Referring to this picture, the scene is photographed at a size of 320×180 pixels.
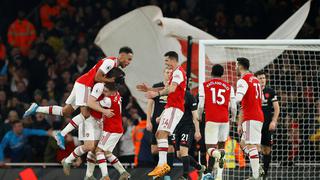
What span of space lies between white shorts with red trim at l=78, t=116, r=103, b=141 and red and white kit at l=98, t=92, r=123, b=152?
0.13m

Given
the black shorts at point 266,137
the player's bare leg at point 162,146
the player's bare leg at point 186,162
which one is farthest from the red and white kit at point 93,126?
the black shorts at point 266,137

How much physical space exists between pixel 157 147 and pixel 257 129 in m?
1.68

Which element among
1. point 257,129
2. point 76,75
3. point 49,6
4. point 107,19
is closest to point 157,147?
point 257,129

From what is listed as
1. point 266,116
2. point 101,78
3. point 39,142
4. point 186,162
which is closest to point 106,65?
point 101,78

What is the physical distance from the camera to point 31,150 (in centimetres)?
2052

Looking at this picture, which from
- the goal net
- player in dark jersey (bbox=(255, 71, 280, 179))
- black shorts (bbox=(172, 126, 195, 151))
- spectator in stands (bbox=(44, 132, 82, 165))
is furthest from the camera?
spectator in stands (bbox=(44, 132, 82, 165))

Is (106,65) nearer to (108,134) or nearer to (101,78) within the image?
(101,78)

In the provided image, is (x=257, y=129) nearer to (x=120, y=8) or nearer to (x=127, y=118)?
(x=127, y=118)

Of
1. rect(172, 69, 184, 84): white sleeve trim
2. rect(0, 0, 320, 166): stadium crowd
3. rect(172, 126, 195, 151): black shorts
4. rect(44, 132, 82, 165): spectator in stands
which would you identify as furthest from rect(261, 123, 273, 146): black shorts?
rect(44, 132, 82, 165): spectator in stands

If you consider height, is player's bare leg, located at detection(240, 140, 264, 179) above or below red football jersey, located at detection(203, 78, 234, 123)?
below

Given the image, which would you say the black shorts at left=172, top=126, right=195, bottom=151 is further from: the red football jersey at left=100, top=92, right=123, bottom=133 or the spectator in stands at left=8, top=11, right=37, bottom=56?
→ the spectator in stands at left=8, top=11, right=37, bottom=56

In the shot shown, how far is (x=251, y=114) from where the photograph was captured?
54.2 feet

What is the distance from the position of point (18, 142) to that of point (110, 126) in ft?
15.9

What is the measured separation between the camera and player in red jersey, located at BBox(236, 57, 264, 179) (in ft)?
53.9
